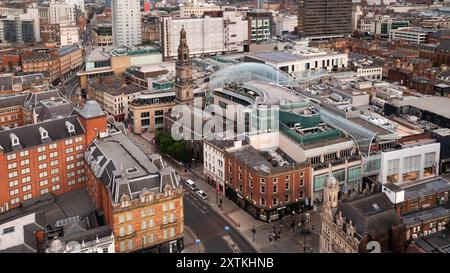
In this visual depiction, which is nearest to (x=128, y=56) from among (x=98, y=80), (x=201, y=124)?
(x=98, y=80)

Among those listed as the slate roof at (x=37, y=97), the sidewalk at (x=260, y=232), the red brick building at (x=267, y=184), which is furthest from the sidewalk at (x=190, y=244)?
the slate roof at (x=37, y=97)

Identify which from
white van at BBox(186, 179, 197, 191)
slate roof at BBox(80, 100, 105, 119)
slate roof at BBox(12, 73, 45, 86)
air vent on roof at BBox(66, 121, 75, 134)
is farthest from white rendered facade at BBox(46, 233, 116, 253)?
slate roof at BBox(12, 73, 45, 86)

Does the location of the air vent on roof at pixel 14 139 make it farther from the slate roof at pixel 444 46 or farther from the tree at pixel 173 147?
the slate roof at pixel 444 46

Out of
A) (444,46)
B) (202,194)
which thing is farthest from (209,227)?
(444,46)

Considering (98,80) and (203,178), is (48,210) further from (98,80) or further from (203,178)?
(98,80)

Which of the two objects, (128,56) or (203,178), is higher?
(128,56)

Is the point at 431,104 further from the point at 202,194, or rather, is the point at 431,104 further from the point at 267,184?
the point at 202,194
